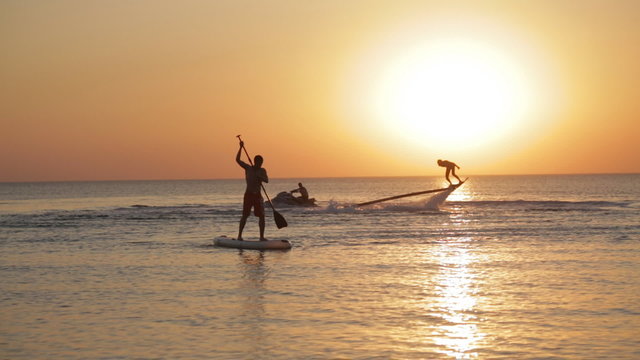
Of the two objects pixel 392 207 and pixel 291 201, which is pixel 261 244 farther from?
pixel 291 201

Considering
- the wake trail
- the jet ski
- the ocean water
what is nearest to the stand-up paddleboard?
the ocean water

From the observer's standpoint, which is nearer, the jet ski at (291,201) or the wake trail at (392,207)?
the wake trail at (392,207)

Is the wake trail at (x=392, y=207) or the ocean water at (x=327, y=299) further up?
the wake trail at (x=392, y=207)

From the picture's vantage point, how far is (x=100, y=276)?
1409 centimetres

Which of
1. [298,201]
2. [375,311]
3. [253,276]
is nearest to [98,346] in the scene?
[375,311]

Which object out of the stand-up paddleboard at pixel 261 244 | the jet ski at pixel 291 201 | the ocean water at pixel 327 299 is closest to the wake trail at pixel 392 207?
the jet ski at pixel 291 201

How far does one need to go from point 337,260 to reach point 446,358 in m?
8.76

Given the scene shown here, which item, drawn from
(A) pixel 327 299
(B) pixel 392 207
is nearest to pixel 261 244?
(A) pixel 327 299

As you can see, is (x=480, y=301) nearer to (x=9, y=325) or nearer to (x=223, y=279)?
(x=223, y=279)

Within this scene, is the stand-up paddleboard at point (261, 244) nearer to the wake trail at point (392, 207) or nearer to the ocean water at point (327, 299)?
the ocean water at point (327, 299)

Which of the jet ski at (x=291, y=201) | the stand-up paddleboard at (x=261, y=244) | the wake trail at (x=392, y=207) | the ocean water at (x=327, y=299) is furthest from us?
the jet ski at (x=291, y=201)

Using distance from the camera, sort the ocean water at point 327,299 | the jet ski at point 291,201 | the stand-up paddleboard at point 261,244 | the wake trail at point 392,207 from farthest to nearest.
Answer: the jet ski at point 291,201 → the wake trail at point 392,207 → the stand-up paddleboard at point 261,244 → the ocean water at point 327,299

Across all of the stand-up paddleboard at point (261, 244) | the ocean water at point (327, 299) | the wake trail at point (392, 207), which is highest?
the wake trail at point (392, 207)

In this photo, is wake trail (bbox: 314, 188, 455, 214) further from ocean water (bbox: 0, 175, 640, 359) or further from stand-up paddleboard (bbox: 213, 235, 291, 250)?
stand-up paddleboard (bbox: 213, 235, 291, 250)
